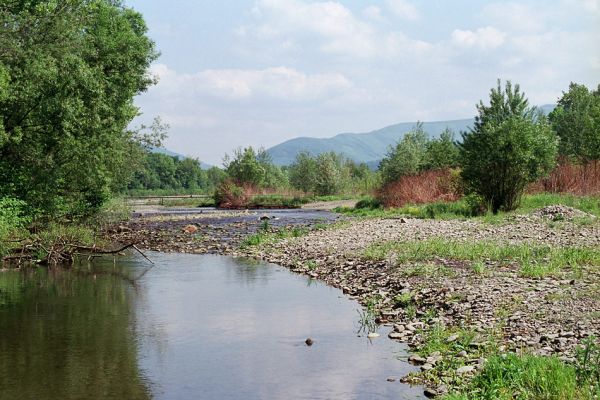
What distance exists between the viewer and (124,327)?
13539 mm

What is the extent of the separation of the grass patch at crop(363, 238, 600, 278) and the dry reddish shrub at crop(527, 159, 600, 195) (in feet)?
59.9

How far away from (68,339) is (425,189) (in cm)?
3572

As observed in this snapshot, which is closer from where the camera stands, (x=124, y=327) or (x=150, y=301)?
(x=124, y=327)

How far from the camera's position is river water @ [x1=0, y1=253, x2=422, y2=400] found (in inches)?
366

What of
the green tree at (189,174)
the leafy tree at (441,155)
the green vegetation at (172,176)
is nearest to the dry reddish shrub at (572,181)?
the leafy tree at (441,155)

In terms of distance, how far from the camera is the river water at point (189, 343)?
9.30 meters

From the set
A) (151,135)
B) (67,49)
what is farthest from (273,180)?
(67,49)

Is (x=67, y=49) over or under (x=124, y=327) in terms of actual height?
over

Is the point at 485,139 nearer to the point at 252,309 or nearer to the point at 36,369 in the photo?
the point at 252,309

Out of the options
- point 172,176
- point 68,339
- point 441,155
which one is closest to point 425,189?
point 441,155

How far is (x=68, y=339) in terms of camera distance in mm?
12344

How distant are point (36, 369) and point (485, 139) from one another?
27.2 meters

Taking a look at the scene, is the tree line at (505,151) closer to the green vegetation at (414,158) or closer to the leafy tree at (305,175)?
the green vegetation at (414,158)

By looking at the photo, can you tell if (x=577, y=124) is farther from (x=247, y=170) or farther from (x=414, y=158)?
(x=247, y=170)
